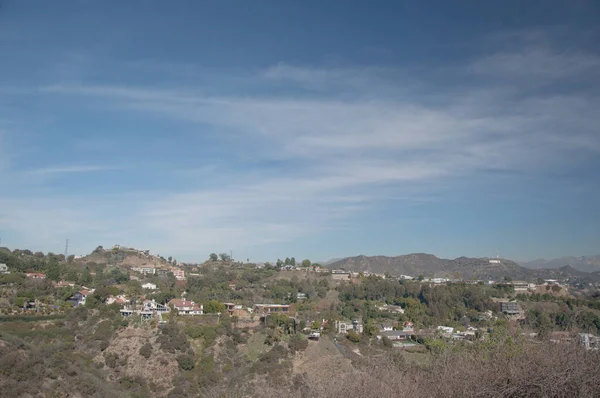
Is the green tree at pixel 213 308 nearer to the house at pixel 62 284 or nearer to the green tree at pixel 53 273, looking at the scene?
the house at pixel 62 284

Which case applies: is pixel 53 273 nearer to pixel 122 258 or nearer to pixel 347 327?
pixel 122 258

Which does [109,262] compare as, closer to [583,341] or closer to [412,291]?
[412,291]

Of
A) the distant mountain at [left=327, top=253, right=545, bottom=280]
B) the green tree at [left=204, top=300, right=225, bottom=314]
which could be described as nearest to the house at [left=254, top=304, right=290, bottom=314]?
the green tree at [left=204, top=300, right=225, bottom=314]

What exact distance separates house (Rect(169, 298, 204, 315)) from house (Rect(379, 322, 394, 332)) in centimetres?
1117

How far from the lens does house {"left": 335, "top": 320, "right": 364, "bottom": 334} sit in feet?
90.3

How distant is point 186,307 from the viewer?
93.6 ft

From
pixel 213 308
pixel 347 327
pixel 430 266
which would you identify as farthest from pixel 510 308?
pixel 430 266

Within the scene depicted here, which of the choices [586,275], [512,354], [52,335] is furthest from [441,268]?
[512,354]

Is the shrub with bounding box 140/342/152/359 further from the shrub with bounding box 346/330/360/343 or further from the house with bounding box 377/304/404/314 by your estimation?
the house with bounding box 377/304/404/314

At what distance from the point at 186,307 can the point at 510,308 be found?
24.0m

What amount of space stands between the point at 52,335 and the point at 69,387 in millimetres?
6319

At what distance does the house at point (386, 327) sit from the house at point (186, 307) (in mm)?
11167

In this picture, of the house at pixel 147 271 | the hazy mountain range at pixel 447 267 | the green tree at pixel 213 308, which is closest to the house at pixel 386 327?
the green tree at pixel 213 308

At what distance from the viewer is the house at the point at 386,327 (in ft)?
96.7
